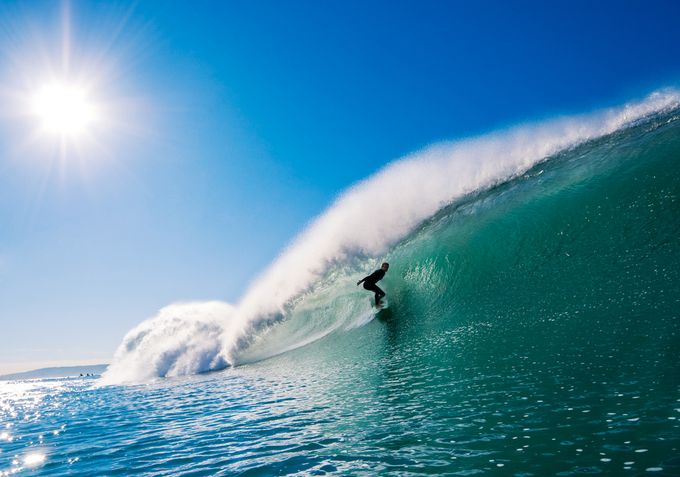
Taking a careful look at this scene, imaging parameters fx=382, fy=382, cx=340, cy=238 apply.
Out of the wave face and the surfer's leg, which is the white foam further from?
the surfer's leg

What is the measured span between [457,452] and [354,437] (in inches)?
41.6

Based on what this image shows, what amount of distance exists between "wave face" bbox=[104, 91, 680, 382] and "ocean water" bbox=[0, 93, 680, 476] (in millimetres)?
57

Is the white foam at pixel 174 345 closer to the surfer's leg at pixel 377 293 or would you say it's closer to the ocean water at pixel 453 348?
the ocean water at pixel 453 348

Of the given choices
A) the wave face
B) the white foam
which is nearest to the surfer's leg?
the wave face

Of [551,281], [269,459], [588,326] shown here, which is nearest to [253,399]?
[269,459]

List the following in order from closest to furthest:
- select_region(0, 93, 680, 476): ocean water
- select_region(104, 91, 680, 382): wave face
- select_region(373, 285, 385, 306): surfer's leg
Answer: select_region(0, 93, 680, 476): ocean water → select_region(104, 91, 680, 382): wave face → select_region(373, 285, 385, 306): surfer's leg

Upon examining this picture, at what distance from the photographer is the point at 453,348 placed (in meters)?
6.26

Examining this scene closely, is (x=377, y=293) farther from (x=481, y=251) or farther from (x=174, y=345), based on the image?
(x=174, y=345)

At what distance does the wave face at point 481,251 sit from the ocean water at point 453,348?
2.3 inches

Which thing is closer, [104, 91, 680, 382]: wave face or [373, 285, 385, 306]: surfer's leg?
[104, 91, 680, 382]: wave face

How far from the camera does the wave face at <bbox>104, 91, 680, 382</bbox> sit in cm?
712

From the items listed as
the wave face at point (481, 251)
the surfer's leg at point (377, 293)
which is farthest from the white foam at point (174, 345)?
the surfer's leg at point (377, 293)

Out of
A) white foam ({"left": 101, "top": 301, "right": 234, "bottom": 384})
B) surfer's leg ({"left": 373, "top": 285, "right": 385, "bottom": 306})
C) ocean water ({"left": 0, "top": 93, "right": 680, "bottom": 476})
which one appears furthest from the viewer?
white foam ({"left": 101, "top": 301, "right": 234, "bottom": 384})

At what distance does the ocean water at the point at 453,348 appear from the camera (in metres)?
2.92
